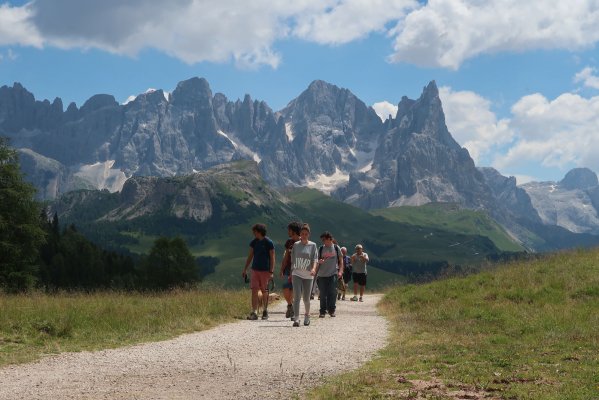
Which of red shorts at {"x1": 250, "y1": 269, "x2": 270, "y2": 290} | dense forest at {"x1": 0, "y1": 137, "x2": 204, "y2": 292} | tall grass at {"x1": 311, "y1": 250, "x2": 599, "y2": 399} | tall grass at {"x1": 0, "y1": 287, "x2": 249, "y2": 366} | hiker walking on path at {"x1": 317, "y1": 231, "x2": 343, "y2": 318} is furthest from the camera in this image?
dense forest at {"x1": 0, "y1": 137, "x2": 204, "y2": 292}

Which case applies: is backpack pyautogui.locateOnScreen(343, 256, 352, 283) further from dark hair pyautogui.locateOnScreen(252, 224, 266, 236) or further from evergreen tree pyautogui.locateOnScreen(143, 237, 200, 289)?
evergreen tree pyautogui.locateOnScreen(143, 237, 200, 289)

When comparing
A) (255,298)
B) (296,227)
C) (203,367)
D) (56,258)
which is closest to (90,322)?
(255,298)

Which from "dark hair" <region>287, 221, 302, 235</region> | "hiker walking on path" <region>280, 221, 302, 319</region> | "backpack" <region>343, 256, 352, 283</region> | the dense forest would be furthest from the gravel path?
the dense forest

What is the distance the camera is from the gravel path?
27.8 feet

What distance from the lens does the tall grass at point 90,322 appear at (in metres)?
12.8

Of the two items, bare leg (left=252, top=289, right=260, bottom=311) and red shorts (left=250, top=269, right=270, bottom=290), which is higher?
red shorts (left=250, top=269, right=270, bottom=290)

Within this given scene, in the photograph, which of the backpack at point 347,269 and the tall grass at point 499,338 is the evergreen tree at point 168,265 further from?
the tall grass at point 499,338

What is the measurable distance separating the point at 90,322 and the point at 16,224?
30.0 meters

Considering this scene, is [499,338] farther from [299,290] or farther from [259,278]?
[259,278]

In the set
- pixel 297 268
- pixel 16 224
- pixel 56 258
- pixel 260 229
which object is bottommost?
pixel 56 258

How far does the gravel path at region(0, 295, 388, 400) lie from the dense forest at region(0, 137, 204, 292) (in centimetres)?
1970

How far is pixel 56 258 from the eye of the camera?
8812 centimetres

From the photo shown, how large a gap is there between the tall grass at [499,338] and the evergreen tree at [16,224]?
27.0m

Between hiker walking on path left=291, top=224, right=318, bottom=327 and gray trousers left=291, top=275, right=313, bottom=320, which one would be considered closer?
gray trousers left=291, top=275, right=313, bottom=320
